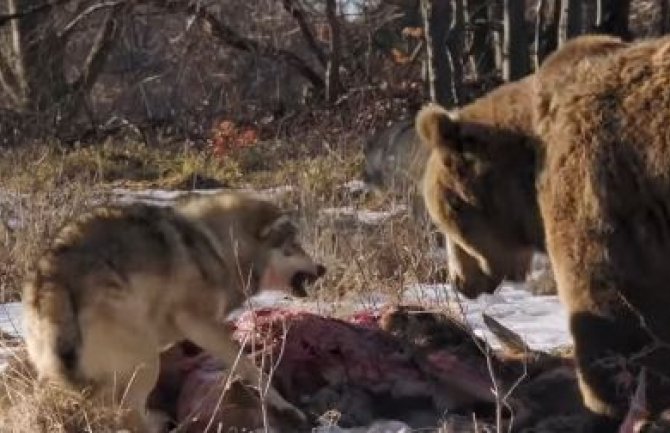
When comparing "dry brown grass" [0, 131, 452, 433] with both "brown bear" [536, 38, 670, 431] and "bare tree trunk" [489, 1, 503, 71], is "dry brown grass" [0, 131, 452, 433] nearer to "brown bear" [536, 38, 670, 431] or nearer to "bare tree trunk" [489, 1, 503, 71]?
"brown bear" [536, 38, 670, 431]

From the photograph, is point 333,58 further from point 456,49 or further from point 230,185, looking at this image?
point 456,49

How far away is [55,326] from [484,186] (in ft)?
6.21

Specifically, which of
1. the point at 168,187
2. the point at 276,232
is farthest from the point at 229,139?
the point at 276,232

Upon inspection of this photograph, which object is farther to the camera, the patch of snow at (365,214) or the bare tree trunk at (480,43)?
the bare tree trunk at (480,43)

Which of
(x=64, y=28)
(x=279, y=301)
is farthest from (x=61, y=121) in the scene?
Answer: (x=279, y=301)

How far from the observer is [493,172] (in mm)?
5996

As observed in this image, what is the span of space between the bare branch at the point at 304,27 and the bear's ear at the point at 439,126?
616 inches

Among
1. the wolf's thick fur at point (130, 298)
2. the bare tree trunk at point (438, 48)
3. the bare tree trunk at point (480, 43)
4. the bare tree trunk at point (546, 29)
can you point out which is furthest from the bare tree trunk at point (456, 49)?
the wolf's thick fur at point (130, 298)

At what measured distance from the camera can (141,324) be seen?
5.89m

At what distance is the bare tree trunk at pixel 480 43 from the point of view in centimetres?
2126

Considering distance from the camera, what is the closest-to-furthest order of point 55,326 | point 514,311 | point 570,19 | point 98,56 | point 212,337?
point 55,326 → point 212,337 → point 514,311 → point 570,19 → point 98,56

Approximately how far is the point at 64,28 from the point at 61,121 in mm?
2060

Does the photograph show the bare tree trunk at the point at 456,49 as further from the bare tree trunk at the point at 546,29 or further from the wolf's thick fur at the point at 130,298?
the wolf's thick fur at the point at 130,298

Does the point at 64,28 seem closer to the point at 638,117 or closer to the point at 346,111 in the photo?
the point at 346,111
